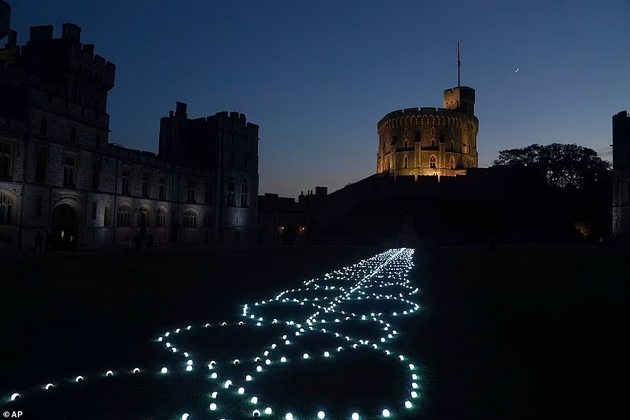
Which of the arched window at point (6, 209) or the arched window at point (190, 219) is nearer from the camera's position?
the arched window at point (6, 209)

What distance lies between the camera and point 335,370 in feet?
17.2

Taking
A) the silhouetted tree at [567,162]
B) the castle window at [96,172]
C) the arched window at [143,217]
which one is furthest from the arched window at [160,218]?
the silhouetted tree at [567,162]

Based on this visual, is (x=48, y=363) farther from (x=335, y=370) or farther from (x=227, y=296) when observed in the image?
(x=227, y=296)

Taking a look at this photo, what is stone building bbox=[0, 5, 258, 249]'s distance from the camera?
29453 millimetres

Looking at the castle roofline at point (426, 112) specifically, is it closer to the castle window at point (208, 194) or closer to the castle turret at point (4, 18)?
the castle window at point (208, 194)

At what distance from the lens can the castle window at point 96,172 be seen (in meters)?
36.4

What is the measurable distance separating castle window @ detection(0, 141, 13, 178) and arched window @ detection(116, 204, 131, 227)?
36.9 feet

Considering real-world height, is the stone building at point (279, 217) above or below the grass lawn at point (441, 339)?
above

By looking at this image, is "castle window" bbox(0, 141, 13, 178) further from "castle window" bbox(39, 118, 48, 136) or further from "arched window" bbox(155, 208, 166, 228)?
"arched window" bbox(155, 208, 166, 228)

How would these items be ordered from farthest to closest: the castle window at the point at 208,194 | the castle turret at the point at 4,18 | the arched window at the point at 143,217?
the castle window at the point at 208,194, the arched window at the point at 143,217, the castle turret at the point at 4,18

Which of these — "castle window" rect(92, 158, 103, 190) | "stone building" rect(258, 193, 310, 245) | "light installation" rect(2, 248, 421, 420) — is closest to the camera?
"light installation" rect(2, 248, 421, 420)

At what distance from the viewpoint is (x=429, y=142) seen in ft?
272

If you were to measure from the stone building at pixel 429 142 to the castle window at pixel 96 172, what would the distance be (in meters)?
58.0

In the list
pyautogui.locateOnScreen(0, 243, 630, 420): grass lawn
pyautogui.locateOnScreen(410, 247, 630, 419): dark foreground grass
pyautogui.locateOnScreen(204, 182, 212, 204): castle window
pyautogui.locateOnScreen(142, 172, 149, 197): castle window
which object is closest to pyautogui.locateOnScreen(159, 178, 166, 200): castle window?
pyautogui.locateOnScreen(142, 172, 149, 197): castle window
